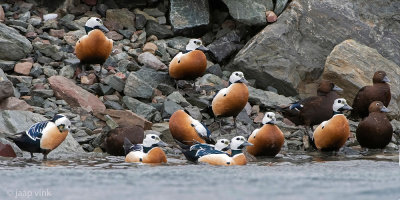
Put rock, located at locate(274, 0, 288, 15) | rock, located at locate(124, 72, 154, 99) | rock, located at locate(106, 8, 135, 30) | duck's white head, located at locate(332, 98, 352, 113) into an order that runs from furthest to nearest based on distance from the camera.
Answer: rock, located at locate(106, 8, 135, 30)
rock, located at locate(274, 0, 288, 15)
rock, located at locate(124, 72, 154, 99)
duck's white head, located at locate(332, 98, 352, 113)

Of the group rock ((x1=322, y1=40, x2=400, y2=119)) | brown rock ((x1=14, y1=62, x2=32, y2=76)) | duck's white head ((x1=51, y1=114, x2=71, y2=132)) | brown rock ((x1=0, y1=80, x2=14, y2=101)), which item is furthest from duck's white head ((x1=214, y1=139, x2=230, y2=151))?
brown rock ((x1=14, y1=62, x2=32, y2=76))

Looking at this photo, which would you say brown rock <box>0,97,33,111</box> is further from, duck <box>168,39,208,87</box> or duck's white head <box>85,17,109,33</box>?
duck <box>168,39,208,87</box>

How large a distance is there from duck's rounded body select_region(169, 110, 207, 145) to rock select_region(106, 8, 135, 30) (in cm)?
402

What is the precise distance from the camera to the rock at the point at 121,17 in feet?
48.7

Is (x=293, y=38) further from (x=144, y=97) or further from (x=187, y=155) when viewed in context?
(x=187, y=155)

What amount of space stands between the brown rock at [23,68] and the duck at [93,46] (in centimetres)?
84

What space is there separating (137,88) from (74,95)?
1009mm

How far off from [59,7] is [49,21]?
1.85 feet

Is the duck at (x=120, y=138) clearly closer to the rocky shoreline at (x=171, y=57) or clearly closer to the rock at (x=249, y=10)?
the rocky shoreline at (x=171, y=57)

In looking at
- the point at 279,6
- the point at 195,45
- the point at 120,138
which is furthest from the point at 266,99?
the point at 120,138

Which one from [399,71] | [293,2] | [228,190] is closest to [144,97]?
[293,2]

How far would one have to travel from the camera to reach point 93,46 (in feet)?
42.8

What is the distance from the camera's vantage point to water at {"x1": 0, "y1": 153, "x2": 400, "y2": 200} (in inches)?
255

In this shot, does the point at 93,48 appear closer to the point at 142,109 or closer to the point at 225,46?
the point at 142,109
